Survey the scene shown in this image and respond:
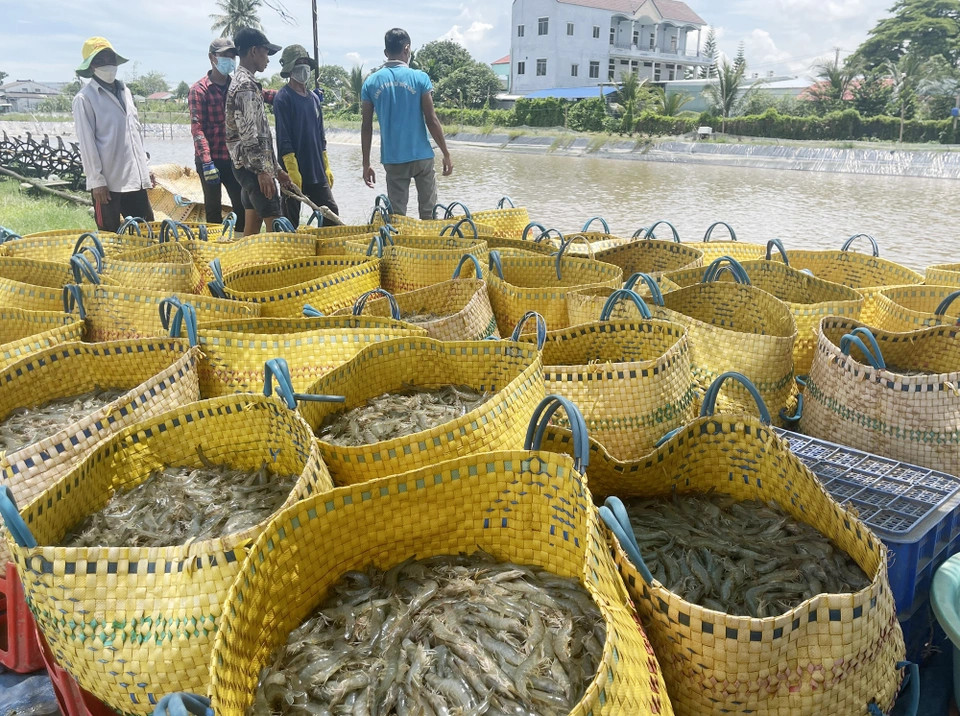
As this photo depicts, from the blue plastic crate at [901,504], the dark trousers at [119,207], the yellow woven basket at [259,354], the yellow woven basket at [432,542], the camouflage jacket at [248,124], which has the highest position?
the camouflage jacket at [248,124]

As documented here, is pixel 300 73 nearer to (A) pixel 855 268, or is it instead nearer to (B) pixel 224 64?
(B) pixel 224 64

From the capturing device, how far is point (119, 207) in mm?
5988

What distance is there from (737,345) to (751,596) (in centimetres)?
145

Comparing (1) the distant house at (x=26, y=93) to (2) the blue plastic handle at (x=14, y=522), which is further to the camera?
(1) the distant house at (x=26, y=93)

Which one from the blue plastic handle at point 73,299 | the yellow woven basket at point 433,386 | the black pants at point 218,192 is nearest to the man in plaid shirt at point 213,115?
the black pants at point 218,192

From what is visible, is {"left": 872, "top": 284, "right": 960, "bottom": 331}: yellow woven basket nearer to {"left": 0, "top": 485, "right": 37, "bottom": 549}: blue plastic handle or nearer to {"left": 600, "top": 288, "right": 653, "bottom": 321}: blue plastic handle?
{"left": 600, "top": 288, "right": 653, "bottom": 321}: blue plastic handle

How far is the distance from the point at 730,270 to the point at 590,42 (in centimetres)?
5519

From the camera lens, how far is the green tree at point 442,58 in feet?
175

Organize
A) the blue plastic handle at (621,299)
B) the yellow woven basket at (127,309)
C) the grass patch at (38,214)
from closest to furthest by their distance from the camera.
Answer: the blue plastic handle at (621,299) → the yellow woven basket at (127,309) → the grass patch at (38,214)

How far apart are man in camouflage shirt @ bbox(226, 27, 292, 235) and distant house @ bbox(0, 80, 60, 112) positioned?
386 ft

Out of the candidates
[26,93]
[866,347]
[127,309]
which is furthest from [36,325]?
[26,93]

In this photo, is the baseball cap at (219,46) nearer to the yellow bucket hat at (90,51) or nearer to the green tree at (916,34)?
the yellow bucket hat at (90,51)

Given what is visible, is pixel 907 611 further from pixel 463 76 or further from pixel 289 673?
pixel 463 76

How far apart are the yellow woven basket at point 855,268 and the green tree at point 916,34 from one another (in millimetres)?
49244
